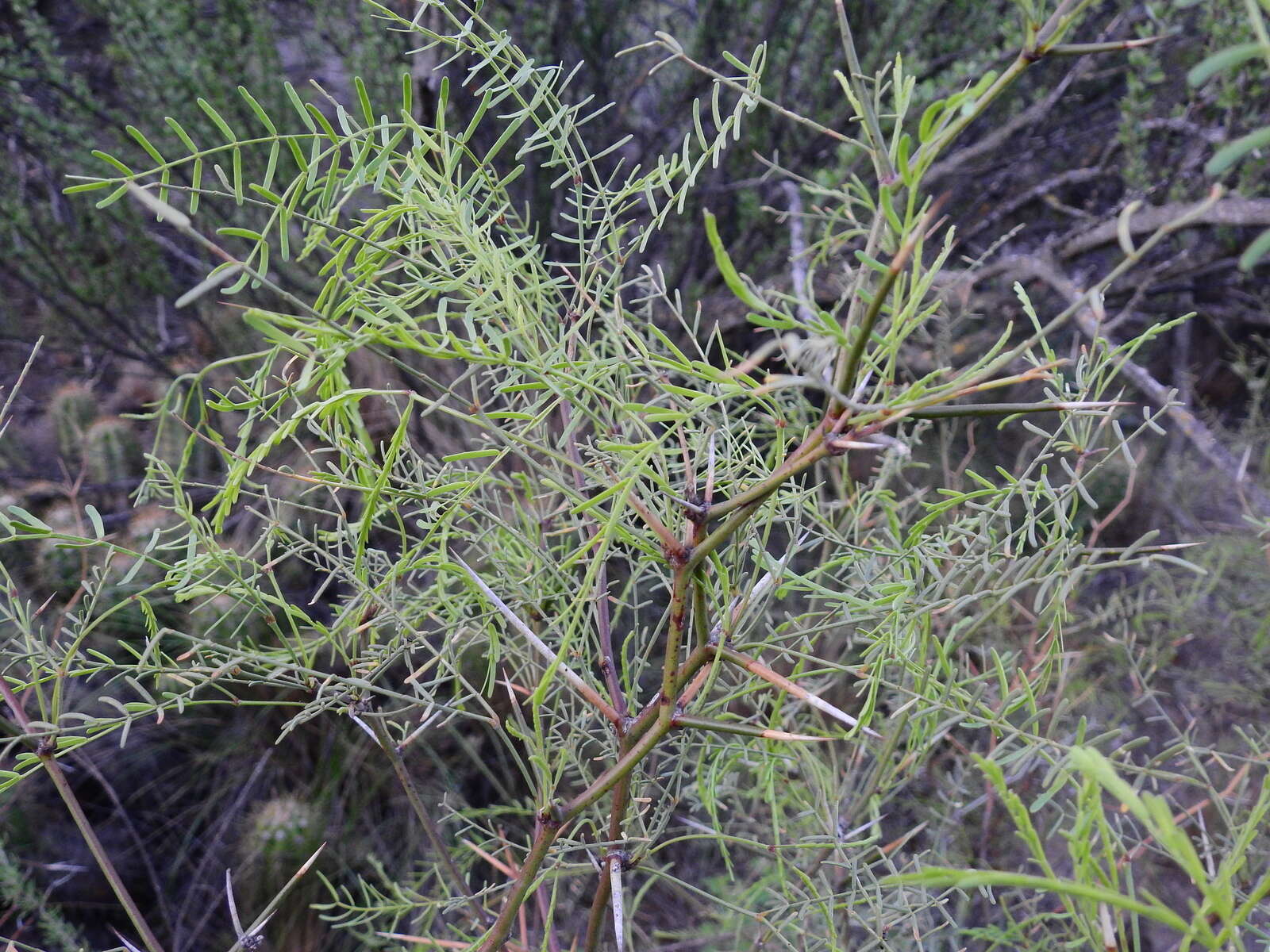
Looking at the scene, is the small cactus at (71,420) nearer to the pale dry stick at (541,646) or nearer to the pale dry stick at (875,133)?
the pale dry stick at (541,646)

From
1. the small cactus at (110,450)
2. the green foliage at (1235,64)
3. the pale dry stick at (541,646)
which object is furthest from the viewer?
the small cactus at (110,450)

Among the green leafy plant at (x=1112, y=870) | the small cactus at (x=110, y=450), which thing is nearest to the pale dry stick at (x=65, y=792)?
the green leafy plant at (x=1112, y=870)

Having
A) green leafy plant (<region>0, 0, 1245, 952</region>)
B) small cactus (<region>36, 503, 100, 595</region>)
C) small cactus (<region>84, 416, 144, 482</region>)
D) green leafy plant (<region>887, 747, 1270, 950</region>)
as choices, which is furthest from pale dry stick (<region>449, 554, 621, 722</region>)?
small cactus (<region>84, 416, 144, 482</region>)

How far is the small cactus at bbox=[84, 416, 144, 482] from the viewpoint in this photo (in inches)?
53.2

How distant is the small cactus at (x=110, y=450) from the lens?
1.35m

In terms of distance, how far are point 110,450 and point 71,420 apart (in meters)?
0.10

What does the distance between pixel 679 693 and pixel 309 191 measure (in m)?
0.18

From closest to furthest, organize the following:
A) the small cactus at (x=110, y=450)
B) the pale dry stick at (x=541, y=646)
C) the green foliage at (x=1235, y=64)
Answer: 1. the green foliage at (x=1235, y=64)
2. the pale dry stick at (x=541, y=646)
3. the small cactus at (x=110, y=450)

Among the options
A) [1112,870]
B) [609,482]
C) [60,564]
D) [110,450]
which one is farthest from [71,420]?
[1112,870]

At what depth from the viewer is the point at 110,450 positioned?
1368 millimetres

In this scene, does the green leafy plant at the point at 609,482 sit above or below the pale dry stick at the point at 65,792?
above

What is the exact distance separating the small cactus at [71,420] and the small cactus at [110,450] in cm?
2

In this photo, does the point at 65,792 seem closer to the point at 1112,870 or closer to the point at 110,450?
the point at 1112,870

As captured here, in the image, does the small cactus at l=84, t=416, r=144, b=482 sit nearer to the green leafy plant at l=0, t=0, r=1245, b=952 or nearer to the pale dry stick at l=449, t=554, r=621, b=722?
the green leafy plant at l=0, t=0, r=1245, b=952
